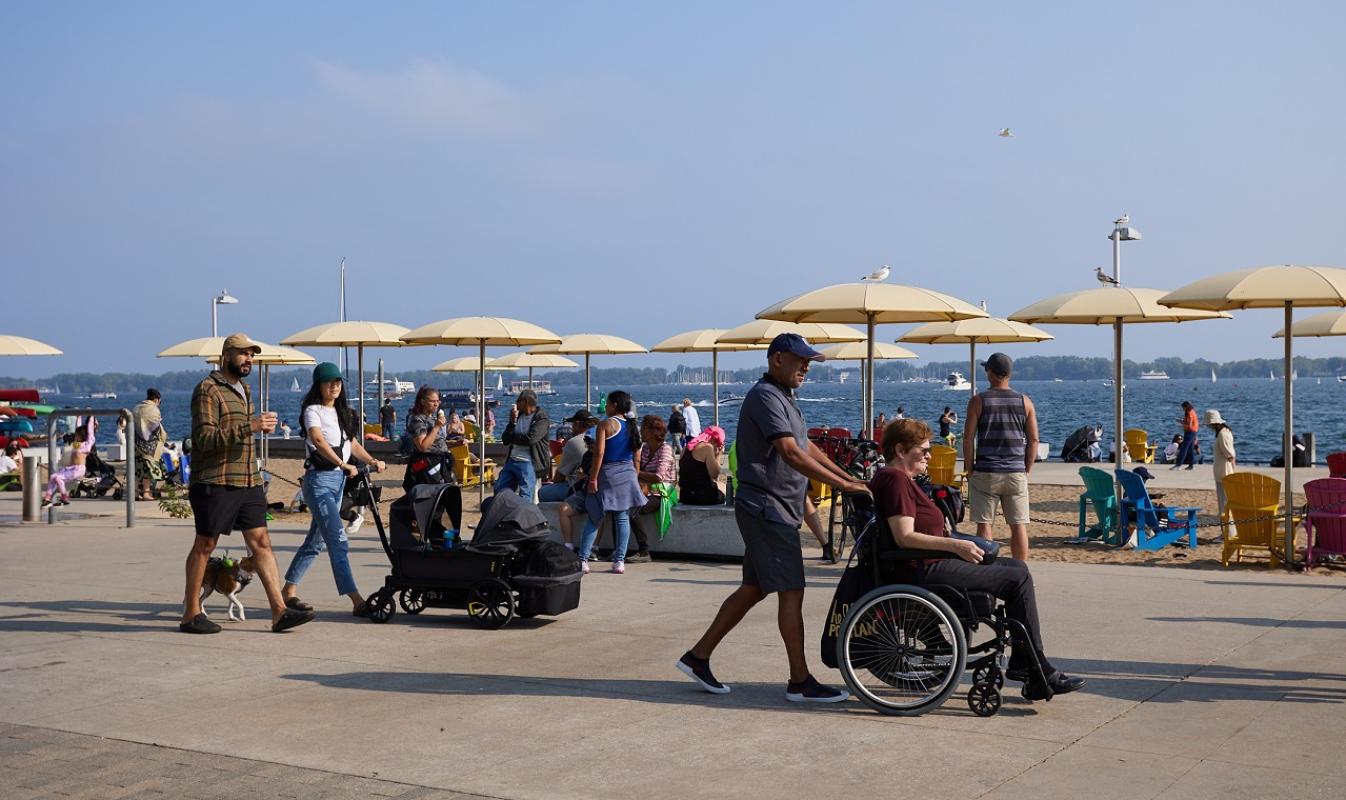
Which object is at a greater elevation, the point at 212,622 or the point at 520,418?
the point at 520,418

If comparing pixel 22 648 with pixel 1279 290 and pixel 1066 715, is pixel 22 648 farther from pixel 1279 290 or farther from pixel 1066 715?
pixel 1279 290

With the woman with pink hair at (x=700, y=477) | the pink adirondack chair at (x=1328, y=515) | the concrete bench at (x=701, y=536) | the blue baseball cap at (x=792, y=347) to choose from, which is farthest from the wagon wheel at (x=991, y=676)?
the woman with pink hair at (x=700, y=477)

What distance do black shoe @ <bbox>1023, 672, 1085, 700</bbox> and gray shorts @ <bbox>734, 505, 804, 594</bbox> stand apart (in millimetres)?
1169

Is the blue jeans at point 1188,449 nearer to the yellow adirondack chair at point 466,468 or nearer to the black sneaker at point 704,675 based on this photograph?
the yellow adirondack chair at point 466,468

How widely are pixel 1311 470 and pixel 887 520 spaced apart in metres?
19.8

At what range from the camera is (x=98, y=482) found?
20.1 m

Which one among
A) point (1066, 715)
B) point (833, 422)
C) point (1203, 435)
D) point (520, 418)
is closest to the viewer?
point (1066, 715)

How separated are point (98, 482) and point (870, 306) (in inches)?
514

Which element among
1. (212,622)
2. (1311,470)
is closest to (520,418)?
(212,622)

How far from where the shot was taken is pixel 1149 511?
13.0 meters

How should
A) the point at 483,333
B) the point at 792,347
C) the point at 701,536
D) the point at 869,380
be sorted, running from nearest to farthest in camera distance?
1. the point at 792,347
2. the point at 701,536
3. the point at 869,380
4. the point at 483,333

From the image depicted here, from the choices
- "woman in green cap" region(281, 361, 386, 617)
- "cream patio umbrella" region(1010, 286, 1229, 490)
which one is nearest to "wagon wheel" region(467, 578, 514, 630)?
"woman in green cap" region(281, 361, 386, 617)

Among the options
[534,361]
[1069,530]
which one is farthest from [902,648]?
[534,361]

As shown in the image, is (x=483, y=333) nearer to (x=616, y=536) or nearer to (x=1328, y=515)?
(x=616, y=536)
